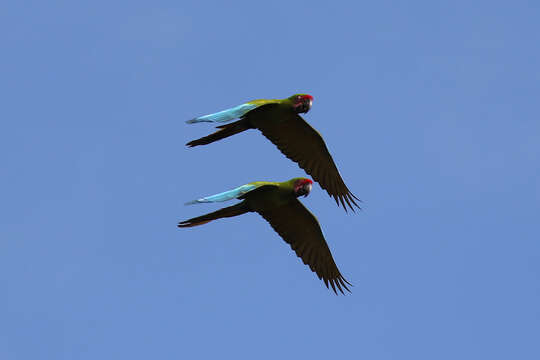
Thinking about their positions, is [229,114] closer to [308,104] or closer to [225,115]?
[225,115]

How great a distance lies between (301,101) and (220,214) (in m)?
2.90

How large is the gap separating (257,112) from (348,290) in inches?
179

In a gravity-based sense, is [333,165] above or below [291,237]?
above

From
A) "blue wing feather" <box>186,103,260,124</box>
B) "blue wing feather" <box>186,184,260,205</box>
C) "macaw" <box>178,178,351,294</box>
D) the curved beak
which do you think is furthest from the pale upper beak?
"blue wing feather" <box>186,103,260,124</box>

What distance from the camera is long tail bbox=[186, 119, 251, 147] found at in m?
25.1

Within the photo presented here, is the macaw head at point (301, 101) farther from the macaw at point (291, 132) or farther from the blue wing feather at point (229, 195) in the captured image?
the blue wing feather at point (229, 195)

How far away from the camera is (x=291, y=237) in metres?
25.8

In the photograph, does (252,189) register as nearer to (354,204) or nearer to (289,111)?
(289,111)

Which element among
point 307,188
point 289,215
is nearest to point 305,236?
point 289,215

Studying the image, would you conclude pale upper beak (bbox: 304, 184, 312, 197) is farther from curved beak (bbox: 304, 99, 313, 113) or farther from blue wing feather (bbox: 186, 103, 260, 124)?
blue wing feather (bbox: 186, 103, 260, 124)

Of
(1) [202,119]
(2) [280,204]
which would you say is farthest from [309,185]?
(1) [202,119]

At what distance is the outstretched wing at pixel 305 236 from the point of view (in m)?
25.2

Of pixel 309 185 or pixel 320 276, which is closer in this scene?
pixel 309 185

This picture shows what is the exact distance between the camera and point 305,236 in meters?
25.8
